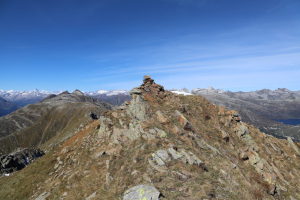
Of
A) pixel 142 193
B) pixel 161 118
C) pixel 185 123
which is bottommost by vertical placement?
pixel 142 193

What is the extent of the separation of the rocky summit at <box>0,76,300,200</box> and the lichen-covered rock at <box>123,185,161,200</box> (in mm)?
92

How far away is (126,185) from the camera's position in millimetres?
16094

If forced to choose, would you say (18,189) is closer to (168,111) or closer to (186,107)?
(168,111)

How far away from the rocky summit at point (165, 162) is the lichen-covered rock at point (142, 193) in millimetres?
92

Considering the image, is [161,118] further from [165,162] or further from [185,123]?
[165,162]

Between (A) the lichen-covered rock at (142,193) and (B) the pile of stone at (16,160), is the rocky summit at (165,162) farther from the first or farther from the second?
(B) the pile of stone at (16,160)

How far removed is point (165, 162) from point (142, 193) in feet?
17.7

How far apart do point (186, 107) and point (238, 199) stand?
75.6 ft

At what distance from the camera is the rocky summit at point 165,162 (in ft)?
51.6

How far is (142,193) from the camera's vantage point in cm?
1362

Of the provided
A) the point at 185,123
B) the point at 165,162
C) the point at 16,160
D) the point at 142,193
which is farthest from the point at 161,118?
the point at 16,160

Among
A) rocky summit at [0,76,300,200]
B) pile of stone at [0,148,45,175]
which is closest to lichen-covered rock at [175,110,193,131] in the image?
rocky summit at [0,76,300,200]

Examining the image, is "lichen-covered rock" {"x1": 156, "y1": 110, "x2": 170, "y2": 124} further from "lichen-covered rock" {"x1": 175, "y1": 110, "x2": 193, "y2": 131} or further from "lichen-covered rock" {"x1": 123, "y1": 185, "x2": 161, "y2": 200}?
"lichen-covered rock" {"x1": 123, "y1": 185, "x2": 161, "y2": 200}

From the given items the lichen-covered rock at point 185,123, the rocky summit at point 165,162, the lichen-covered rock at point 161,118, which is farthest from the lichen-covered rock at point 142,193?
the lichen-covered rock at point 185,123
